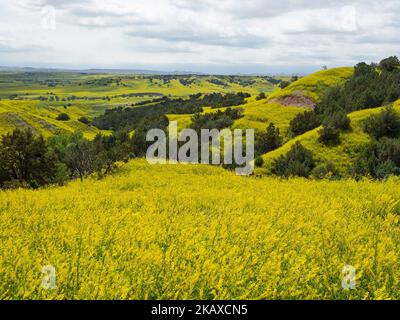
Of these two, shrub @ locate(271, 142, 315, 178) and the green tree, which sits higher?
the green tree

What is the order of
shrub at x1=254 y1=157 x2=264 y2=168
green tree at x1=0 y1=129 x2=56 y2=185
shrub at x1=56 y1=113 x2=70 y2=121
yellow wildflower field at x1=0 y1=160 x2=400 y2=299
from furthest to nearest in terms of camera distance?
shrub at x1=56 y1=113 x2=70 y2=121 → shrub at x1=254 y1=157 x2=264 y2=168 → green tree at x1=0 y1=129 x2=56 y2=185 → yellow wildflower field at x1=0 y1=160 x2=400 y2=299

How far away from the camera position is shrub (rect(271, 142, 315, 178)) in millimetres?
30844

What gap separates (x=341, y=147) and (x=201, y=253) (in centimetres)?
3169

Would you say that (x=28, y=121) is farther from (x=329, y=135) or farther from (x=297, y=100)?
(x=329, y=135)

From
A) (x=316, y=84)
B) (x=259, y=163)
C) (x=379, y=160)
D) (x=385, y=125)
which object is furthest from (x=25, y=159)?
(x=316, y=84)

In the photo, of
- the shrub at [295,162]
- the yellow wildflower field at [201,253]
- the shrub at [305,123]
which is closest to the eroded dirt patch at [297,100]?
the shrub at [305,123]

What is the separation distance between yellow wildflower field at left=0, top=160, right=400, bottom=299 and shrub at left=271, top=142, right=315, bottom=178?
1773 centimetres

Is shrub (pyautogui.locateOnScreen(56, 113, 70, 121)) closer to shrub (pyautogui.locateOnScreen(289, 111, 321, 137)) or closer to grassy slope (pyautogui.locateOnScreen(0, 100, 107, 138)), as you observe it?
grassy slope (pyautogui.locateOnScreen(0, 100, 107, 138))

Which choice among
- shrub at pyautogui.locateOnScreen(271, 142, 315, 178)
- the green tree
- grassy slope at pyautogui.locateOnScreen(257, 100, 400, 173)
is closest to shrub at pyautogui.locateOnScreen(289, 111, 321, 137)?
grassy slope at pyautogui.locateOnScreen(257, 100, 400, 173)

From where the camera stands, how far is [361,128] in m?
37.2

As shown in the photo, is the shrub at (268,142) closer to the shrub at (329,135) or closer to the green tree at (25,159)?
the shrub at (329,135)

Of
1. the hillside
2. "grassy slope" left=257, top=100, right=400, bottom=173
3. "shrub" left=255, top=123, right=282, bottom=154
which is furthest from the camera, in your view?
the hillside
